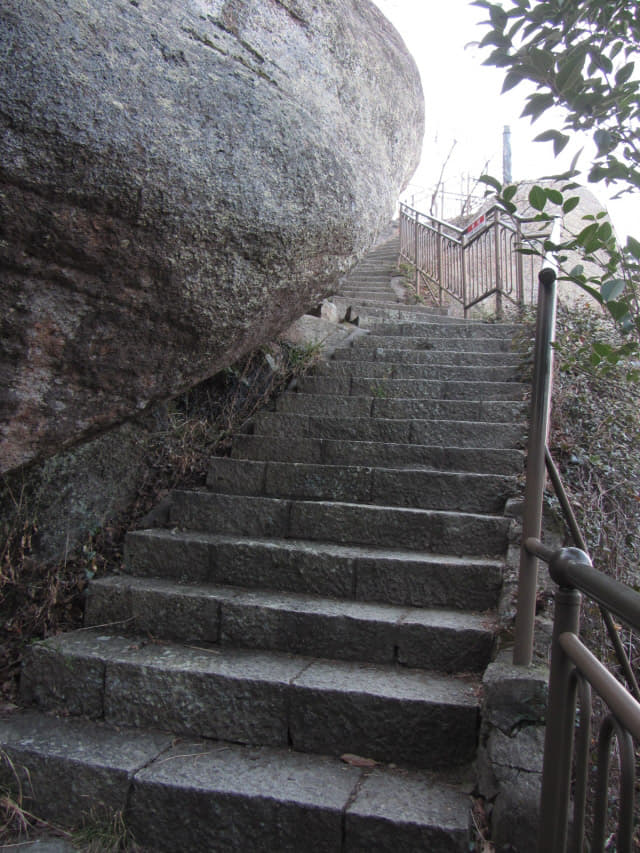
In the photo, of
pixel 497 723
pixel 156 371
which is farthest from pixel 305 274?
pixel 497 723

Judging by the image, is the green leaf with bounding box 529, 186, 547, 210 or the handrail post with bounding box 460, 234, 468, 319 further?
the handrail post with bounding box 460, 234, 468, 319

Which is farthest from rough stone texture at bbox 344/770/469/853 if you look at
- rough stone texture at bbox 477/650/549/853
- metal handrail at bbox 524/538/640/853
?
metal handrail at bbox 524/538/640/853

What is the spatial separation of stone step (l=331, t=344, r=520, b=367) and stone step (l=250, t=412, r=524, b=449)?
0.95 m

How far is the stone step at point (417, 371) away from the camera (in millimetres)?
4516

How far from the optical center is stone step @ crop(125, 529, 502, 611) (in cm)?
267

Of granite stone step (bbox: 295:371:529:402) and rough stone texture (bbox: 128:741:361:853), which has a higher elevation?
granite stone step (bbox: 295:371:529:402)

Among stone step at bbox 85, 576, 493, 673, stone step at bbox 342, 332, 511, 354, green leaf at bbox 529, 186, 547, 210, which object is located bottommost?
stone step at bbox 85, 576, 493, 673

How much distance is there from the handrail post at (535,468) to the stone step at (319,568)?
633mm

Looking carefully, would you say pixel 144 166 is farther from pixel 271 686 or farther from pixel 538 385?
pixel 271 686

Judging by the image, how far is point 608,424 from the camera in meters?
3.65

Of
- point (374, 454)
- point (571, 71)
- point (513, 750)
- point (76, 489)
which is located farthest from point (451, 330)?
point (571, 71)

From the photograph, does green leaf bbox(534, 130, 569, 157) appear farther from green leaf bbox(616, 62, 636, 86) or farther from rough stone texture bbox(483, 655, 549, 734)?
rough stone texture bbox(483, 655, 549, 734)

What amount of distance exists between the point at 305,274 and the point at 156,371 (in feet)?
2.57

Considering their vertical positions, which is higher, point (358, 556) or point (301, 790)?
point (358, 556)
